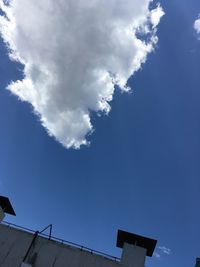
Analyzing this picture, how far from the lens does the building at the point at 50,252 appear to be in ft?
73.1

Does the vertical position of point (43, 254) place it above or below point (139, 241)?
below

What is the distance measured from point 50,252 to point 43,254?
0.67 m

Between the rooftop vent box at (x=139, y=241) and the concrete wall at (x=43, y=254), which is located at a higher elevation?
the rooftop vent box at (x=139, y=241)

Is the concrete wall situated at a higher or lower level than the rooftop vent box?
lower

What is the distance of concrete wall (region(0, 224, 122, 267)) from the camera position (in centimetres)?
2222

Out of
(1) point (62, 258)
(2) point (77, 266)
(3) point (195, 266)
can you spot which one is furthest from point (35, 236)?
(3) point (195, 266)

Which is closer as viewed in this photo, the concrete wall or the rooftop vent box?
the concrete wall

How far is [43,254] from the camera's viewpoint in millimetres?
22734

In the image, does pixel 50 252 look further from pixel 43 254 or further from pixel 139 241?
pixel 139 241

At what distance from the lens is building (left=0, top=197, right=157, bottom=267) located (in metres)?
22.3

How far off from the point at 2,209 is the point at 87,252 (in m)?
11.6

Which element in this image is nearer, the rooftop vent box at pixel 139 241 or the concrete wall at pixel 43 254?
the concrete wall at pixel 43 254

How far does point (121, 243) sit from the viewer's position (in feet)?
85.3

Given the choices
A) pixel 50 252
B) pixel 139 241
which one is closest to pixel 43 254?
pixel 50 252
